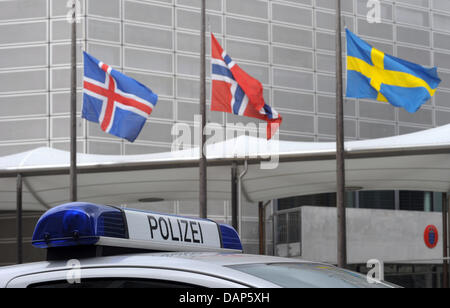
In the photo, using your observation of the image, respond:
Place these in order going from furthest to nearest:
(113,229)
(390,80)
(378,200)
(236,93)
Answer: (378,200) < (236,93) < (390,80) < (113,229)

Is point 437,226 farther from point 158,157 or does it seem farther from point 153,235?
point 153,235

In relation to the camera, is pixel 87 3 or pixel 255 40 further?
pixel 255 40

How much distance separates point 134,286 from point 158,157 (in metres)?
16.3

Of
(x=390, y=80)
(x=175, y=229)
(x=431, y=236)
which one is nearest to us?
(x=175, y=229)

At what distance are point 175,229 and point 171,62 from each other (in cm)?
2395

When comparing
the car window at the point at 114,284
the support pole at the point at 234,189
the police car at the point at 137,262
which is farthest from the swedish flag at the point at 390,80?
the car window at the point at 114,284

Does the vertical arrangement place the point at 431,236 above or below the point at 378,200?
below

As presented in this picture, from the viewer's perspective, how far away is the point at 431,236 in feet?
84.5

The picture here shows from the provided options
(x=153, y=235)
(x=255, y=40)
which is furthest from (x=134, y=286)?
(x=255, y=40)

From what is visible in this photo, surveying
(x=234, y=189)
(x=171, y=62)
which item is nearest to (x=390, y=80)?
(x=234, y=189)

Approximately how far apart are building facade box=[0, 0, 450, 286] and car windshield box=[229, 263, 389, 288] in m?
23.2

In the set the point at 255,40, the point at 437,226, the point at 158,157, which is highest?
the point at 255,40

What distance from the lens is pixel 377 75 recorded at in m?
15.6

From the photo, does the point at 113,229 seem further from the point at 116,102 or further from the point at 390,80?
the point at 116,102
